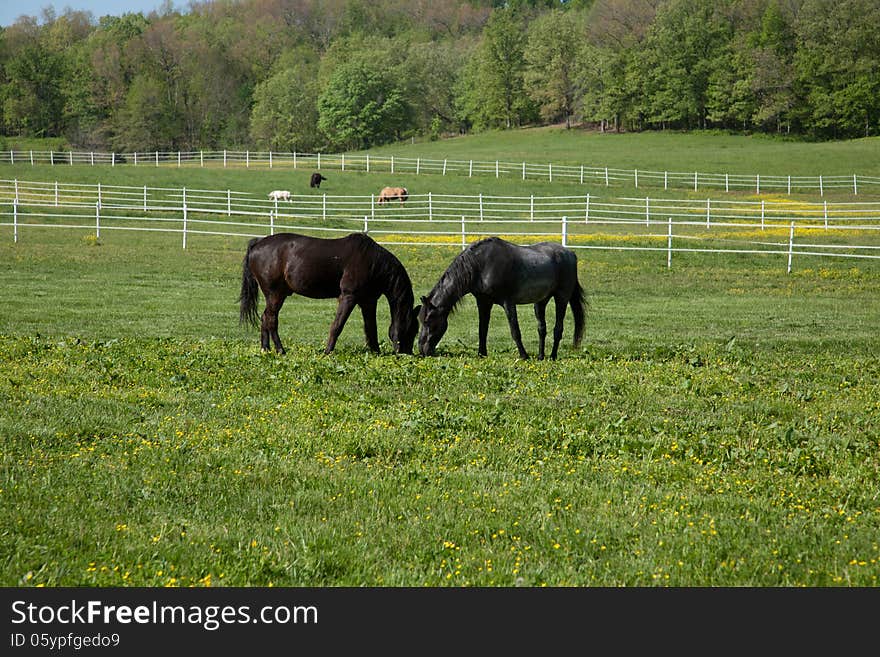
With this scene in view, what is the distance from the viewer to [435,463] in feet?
22.0

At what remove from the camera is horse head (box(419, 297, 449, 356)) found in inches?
472

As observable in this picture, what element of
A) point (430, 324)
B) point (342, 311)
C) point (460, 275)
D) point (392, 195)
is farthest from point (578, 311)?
point (392, 195)

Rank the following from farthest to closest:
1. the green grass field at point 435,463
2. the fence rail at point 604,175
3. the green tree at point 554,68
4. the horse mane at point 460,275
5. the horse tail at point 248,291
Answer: the green tree at point 554,68 < the fence rail at point 604,175 < the horse tail at point 248,291 < the horse mane at point 460,275 < the green grass field at point 435,463

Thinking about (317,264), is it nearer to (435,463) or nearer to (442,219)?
(435,463)

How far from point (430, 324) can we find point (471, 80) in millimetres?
92046

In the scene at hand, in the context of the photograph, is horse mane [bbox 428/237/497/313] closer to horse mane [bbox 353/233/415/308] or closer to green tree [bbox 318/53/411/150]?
horse mane [bbox 353/233/415/308]

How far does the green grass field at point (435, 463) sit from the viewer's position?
15.6ft

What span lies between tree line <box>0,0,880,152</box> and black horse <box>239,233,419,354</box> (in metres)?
72.4

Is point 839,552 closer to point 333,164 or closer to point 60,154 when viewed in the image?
point 333,164

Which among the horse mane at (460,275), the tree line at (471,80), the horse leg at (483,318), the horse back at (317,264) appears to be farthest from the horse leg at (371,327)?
the tree line at (471,80)

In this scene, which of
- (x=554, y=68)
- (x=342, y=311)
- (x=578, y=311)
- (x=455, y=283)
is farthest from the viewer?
(x=554, y=68)

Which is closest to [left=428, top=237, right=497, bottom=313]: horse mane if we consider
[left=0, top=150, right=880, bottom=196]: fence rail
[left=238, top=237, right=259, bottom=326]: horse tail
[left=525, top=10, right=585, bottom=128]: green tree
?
[left=238, top=237, right=259, bottom=326]: horse tail

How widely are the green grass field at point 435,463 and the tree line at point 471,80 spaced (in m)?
71.3

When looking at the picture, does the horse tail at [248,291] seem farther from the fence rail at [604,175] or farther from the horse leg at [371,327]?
the fence rail at [604,175]
